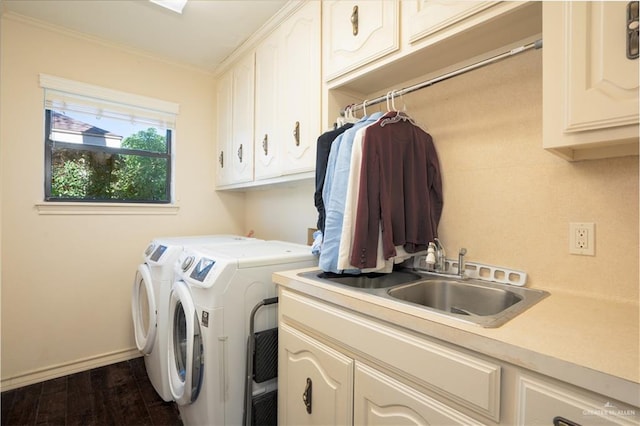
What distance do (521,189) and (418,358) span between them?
82 cm

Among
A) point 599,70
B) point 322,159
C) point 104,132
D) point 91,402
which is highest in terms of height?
point 104,132

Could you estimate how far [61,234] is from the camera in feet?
7.36

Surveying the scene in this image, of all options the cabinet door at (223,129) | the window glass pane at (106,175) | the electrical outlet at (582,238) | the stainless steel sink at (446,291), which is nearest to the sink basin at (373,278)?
the stainless steel sink at (446,291)

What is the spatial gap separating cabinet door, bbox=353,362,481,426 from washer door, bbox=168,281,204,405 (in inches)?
31.4

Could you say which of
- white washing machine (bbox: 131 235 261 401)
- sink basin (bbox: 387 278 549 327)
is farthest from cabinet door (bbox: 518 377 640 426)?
white washing machine (bbox: 131 235 261 401)

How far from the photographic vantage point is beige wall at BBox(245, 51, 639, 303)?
1017mm

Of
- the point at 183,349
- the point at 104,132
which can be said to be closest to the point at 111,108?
the point at 104,132

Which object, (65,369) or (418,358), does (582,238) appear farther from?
(65,369)

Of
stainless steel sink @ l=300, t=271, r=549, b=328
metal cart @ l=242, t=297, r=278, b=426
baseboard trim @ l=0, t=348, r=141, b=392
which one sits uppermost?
stainless steel sink @ l=300, t=271, r=549, b=328

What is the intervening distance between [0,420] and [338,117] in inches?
102

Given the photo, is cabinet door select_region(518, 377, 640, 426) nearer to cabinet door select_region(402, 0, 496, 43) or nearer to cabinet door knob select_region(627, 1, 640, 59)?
cabinet door knob select_region(627, 1, 640, 59)

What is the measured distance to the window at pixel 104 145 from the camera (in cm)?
226

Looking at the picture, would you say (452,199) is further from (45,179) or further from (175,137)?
(45,179)

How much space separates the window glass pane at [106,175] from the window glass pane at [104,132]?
77 millimetres
